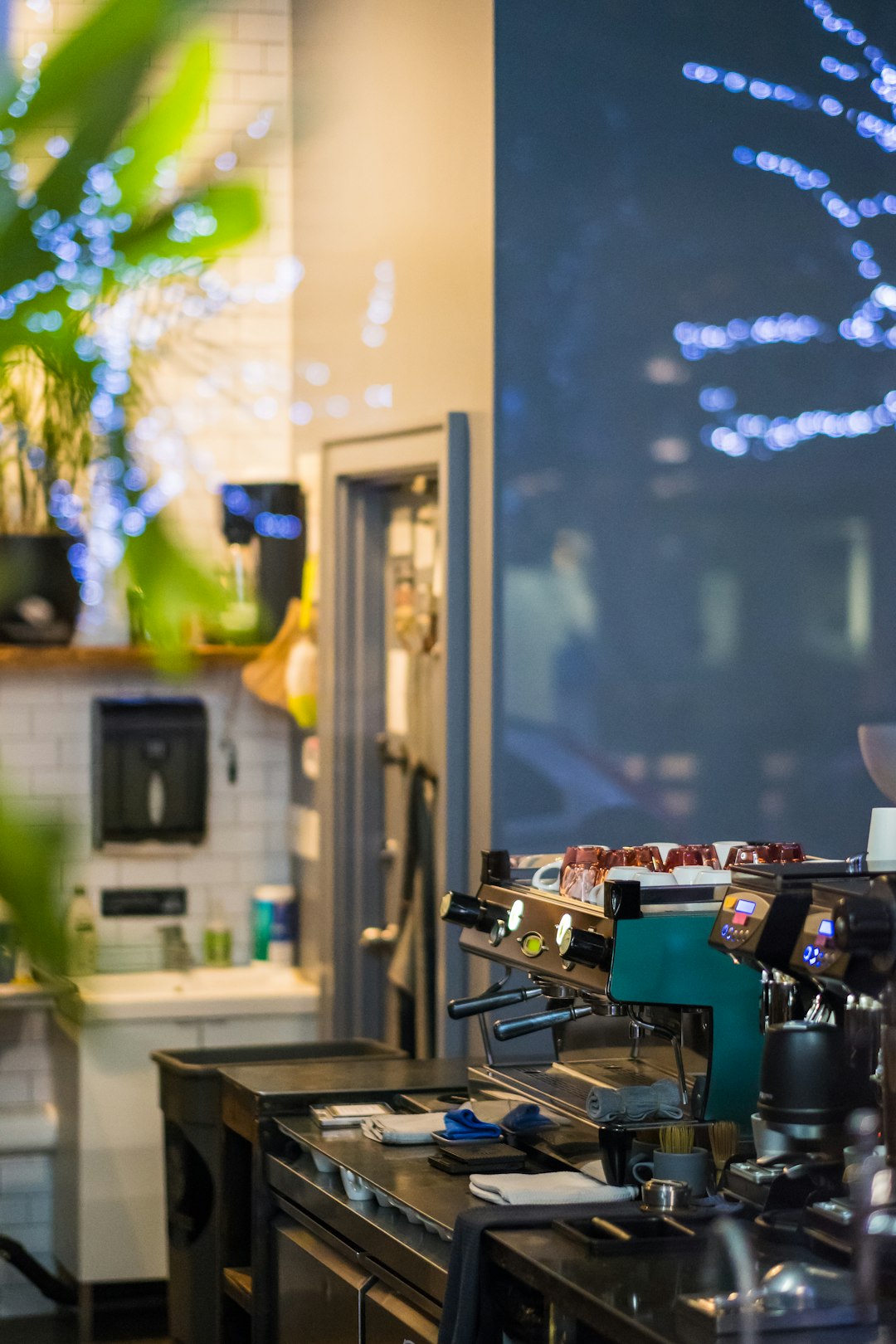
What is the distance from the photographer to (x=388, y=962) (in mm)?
4789

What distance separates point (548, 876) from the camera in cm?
299

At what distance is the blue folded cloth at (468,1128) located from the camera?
8.96 feet

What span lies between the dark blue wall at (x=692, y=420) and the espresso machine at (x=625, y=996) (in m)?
0.92

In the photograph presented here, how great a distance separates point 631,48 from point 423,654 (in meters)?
1.55

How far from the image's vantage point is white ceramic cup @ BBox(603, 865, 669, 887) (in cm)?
254

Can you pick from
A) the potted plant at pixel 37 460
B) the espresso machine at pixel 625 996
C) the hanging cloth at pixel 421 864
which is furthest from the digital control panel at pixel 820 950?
the hanging cloth at pixel 421 864

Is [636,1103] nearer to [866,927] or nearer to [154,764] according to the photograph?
[866,927]

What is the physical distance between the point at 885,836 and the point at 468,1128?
0.82m

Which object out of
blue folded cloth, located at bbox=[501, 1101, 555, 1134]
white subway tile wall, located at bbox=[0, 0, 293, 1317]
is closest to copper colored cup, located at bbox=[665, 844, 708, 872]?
blue folded cloth, located at bbox=[501, 1101, 555, 1134]

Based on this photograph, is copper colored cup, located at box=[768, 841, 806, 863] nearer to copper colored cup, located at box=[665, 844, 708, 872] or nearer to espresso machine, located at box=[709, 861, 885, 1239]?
copper colored cup, located at box=[665, 844, 708, 872]

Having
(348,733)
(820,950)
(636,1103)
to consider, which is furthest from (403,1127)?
(348,733)

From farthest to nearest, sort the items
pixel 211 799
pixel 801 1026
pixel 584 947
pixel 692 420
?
pixel 211 799
pixel 692 420
pixel 584 947
pixel 801 1026

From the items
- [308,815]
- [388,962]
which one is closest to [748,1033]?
[388,962]

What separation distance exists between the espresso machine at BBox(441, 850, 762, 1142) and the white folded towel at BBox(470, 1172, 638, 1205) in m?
0.10
